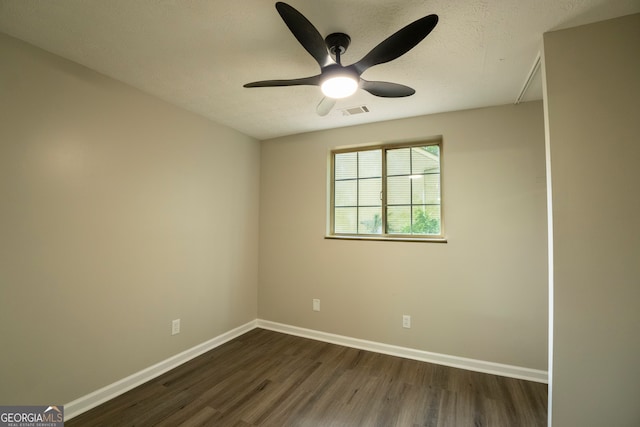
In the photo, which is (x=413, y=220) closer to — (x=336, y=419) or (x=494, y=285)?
(x=494, y=285)

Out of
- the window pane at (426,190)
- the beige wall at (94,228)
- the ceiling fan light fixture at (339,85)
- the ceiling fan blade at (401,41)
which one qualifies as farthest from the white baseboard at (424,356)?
the ceiling fan blade at (401,41)

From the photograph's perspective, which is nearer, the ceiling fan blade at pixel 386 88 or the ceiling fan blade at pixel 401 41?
the ceiling fan blade at pixel 401 41

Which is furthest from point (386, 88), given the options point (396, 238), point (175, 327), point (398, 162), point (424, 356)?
point (175, 327)

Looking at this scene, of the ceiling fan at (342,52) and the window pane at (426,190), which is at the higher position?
the ceiling fan at (342,52)

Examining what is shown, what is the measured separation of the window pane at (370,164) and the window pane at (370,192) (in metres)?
0.07

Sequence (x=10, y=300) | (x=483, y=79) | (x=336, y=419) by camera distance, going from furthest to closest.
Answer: (x=483, y=79) < (x=336, y=419) < (x=10, y=300)

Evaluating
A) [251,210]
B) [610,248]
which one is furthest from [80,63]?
[610,248]

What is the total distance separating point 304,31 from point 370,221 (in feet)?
7.03

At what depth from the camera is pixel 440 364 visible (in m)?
2.56

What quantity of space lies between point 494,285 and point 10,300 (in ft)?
11.5

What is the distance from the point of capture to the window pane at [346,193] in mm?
3180

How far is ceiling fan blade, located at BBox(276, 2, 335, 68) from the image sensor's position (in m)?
1.10

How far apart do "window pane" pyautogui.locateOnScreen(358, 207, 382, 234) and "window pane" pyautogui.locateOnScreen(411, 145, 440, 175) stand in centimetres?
59

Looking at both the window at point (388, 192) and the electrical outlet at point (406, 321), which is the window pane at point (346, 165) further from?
the electrical outlet at point (406, 321)
